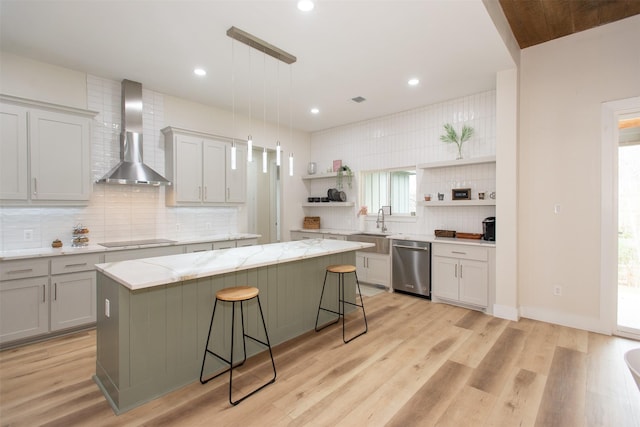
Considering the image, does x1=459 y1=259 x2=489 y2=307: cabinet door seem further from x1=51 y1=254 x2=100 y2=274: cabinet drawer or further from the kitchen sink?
x1=51 y1=254 x2=100 y2=274: cabinet drawer

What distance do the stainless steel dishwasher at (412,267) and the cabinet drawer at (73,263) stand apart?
4.00 metres

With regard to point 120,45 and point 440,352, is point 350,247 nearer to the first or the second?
point 440,352

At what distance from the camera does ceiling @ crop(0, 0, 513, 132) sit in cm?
262

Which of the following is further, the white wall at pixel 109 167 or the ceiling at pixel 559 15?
the white wall at pixel 109 167

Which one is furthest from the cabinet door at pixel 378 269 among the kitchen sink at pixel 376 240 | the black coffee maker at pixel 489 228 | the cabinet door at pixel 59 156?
the cabinet door at pixel 59 156

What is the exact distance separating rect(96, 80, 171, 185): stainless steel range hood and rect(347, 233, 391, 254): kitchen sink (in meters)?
3.13

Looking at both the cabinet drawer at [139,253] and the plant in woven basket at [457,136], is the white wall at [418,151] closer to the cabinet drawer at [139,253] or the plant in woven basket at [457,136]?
the plant in woven basket at [457,136]

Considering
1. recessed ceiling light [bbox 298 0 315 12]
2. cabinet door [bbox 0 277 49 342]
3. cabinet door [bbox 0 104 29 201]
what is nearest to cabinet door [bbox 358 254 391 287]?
recessed ceiling light [bbox 298 0 315 12]

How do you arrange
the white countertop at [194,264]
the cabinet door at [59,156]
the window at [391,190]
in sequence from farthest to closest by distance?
the window at [391,190] < the cabinet door at [59,156] < the white countertop at [194,264]

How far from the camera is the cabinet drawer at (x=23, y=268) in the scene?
2.96 meters

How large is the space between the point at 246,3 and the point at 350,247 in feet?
8.30

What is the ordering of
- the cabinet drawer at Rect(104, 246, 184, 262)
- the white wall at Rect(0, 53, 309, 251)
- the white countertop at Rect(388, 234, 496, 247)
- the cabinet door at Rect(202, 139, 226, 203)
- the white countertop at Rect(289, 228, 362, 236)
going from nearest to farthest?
the white wall at Rect(0, 53, 309, 251) < the cabinet drawer at Rect(104, 246, 184, 262) < the white countertop at Rect(388, 234, 496, 247) < the cabinet door at Rect(202, 139, 226, 203) < the white countertop at Rect(289, 228, 362, 236)

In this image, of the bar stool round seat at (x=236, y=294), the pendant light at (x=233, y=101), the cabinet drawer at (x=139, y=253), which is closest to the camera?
the bar stool round seat at (x=236, y=294)

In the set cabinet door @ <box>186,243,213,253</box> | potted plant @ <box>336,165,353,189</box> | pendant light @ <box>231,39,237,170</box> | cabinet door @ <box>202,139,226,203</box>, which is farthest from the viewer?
potted plant @ <box>336,165,353,189</box>
